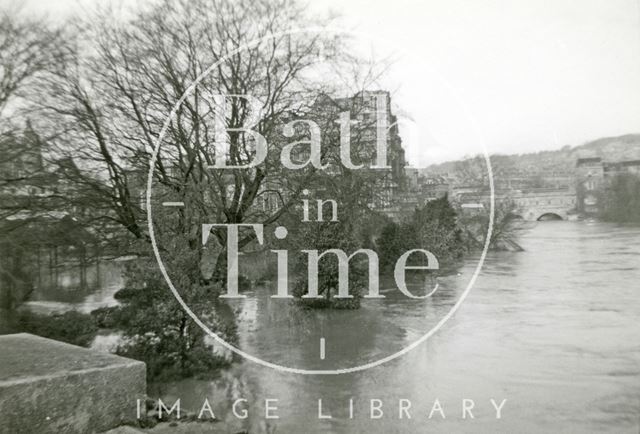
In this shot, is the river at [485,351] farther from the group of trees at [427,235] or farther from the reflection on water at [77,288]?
the reflection on water at [77,288]

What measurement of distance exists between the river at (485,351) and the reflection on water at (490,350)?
0.4 inches

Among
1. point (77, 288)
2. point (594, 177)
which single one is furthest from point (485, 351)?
point (77, 288)

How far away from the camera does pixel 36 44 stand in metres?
4.77

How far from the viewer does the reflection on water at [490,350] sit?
3436mm

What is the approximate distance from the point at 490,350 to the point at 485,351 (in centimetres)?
4

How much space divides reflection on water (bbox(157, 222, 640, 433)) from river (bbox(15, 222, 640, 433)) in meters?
0.01

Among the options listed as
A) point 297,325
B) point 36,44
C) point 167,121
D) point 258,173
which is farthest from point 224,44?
point 297,325

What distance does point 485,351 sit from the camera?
13.3 feet

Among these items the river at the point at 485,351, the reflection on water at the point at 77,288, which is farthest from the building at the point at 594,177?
the reflection on water at the point at 77,288

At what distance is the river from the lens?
3.44 meters

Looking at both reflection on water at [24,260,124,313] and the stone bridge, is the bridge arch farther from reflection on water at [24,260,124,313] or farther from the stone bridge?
reflection on water at [24,260,124,313]

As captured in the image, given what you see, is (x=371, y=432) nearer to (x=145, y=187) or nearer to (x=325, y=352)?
(x=325, y=352)

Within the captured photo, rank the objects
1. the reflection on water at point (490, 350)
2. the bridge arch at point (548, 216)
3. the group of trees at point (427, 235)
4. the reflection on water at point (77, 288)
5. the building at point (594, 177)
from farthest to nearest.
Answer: the reflection on water at point (77, 288) < the bridge arch at point (548, 216) < the group of trees at point (427, 235) < the building at point (594, 177) < the reflection on water at point (490, 350)

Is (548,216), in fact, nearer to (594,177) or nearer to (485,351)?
(594,177)
